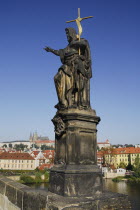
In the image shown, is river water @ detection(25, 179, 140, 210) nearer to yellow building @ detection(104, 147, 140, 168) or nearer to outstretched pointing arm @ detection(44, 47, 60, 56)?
outstretched pointing arm @ detection(44, 47, 60, 56)

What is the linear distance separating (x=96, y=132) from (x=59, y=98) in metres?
0.99

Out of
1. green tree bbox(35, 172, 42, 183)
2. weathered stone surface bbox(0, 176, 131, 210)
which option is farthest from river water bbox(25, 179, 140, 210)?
weathered stone surface bbox(0, 176, 131, 210)

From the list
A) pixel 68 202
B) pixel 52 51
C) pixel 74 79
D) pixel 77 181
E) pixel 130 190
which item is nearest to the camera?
pixel 68 202

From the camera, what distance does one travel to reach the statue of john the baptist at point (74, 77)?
434 centimetres

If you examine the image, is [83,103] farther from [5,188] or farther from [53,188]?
[5,188]

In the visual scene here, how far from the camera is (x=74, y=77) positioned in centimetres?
437

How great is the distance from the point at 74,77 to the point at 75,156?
1539mm

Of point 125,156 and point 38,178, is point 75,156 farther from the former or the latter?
point 125,156

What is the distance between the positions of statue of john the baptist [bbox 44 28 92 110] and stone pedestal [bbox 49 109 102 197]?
10.7 inches

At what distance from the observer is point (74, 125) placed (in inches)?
155

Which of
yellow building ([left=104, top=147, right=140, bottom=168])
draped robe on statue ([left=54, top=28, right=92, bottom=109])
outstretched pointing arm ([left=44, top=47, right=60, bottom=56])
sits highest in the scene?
outstretched pointing arm ([left=44, top=47, right=60, bottom=56])

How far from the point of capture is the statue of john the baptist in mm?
4336

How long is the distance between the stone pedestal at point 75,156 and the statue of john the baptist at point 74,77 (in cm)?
27

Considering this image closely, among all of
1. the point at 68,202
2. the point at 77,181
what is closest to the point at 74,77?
the point at 77,181
